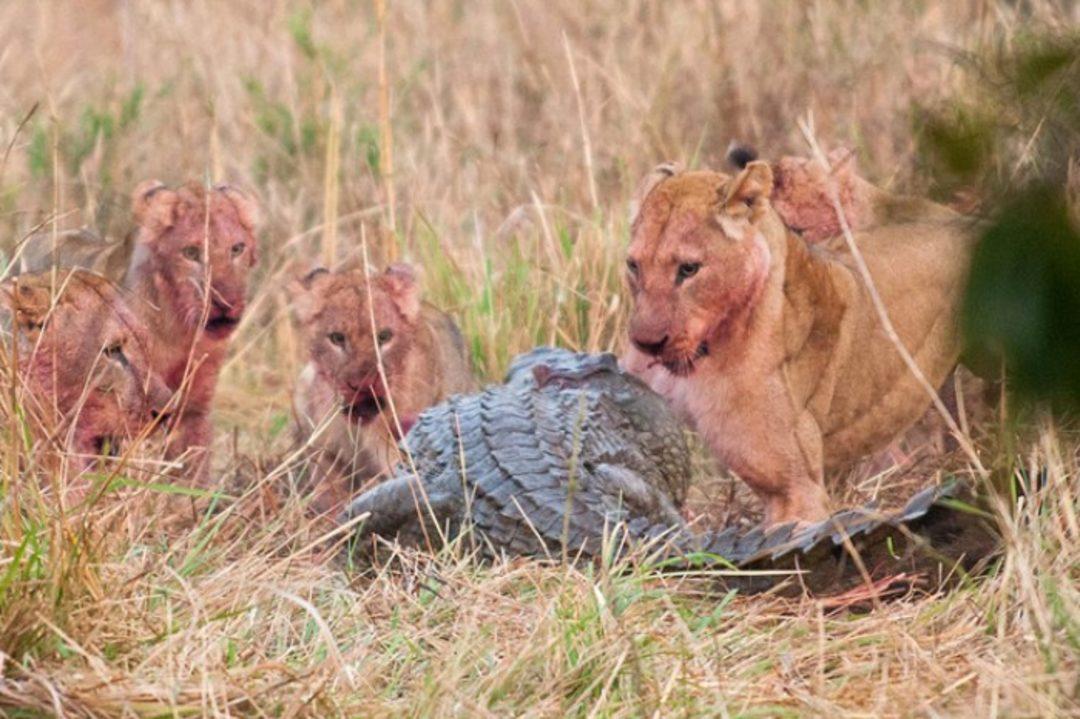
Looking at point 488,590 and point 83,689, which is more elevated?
point 83,689

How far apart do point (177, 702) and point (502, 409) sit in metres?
1.82

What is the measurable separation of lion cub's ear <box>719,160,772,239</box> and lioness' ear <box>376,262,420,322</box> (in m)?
1.55

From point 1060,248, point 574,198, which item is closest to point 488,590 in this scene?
point 1060,248

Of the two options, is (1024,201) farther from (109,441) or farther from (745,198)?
(109,441)

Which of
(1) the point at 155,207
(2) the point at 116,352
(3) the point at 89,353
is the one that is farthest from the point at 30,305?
(1) the point at 155,207

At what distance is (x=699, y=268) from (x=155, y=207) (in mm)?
2160

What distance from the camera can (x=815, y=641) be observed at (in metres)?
4.43

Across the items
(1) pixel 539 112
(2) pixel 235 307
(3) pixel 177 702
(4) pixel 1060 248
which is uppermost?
(4) pixel 1060 248

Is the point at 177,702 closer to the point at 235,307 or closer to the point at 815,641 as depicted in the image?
the point at 815,641

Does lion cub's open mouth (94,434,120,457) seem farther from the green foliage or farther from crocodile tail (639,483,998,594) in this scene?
the green foliage

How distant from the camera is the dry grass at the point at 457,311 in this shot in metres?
3.91

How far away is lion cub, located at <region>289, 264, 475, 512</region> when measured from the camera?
21.2ft

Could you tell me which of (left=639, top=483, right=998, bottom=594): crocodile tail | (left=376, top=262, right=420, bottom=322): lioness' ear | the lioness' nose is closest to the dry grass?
(left=639, top=483, right=998, bottom=594): crocodile tail

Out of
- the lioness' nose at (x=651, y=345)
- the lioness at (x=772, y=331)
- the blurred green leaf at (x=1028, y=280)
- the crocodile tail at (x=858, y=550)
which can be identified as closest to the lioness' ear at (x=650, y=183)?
the lioness at (x=772, y=331)
